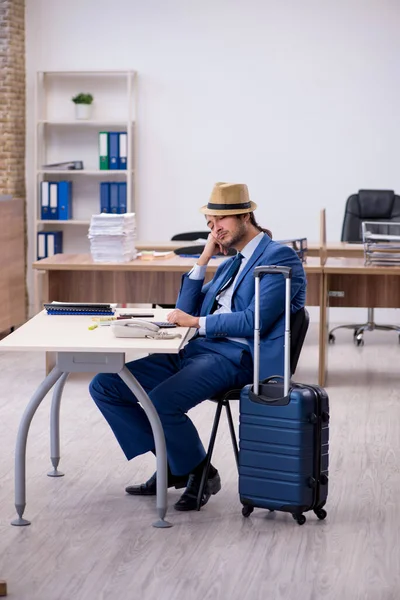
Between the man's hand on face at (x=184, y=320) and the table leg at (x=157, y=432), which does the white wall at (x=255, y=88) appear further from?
the table leg at (x=157, y=432)

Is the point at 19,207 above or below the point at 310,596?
above

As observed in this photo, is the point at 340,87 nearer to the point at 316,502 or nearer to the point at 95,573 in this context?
the point at 316,502

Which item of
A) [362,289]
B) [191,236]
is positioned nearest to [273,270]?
[362,289]

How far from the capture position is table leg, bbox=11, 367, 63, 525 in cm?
364

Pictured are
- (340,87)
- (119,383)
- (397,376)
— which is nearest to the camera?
(119,383)

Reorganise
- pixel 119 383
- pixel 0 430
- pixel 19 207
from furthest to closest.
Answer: pixel 19 207, pixel 0 430, pixel 119 383

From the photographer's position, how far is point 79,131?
30.1 ft

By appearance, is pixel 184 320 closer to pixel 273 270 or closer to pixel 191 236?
pixel 273 270

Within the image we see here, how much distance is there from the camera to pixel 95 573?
321cm

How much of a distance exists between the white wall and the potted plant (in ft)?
1.14

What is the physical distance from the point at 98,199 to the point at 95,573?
6322 mm

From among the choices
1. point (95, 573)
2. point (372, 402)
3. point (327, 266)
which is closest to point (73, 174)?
point (327, 266)

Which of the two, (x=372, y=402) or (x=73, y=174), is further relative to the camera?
(x=73, y=174)

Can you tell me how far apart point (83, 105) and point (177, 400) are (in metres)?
5.66
